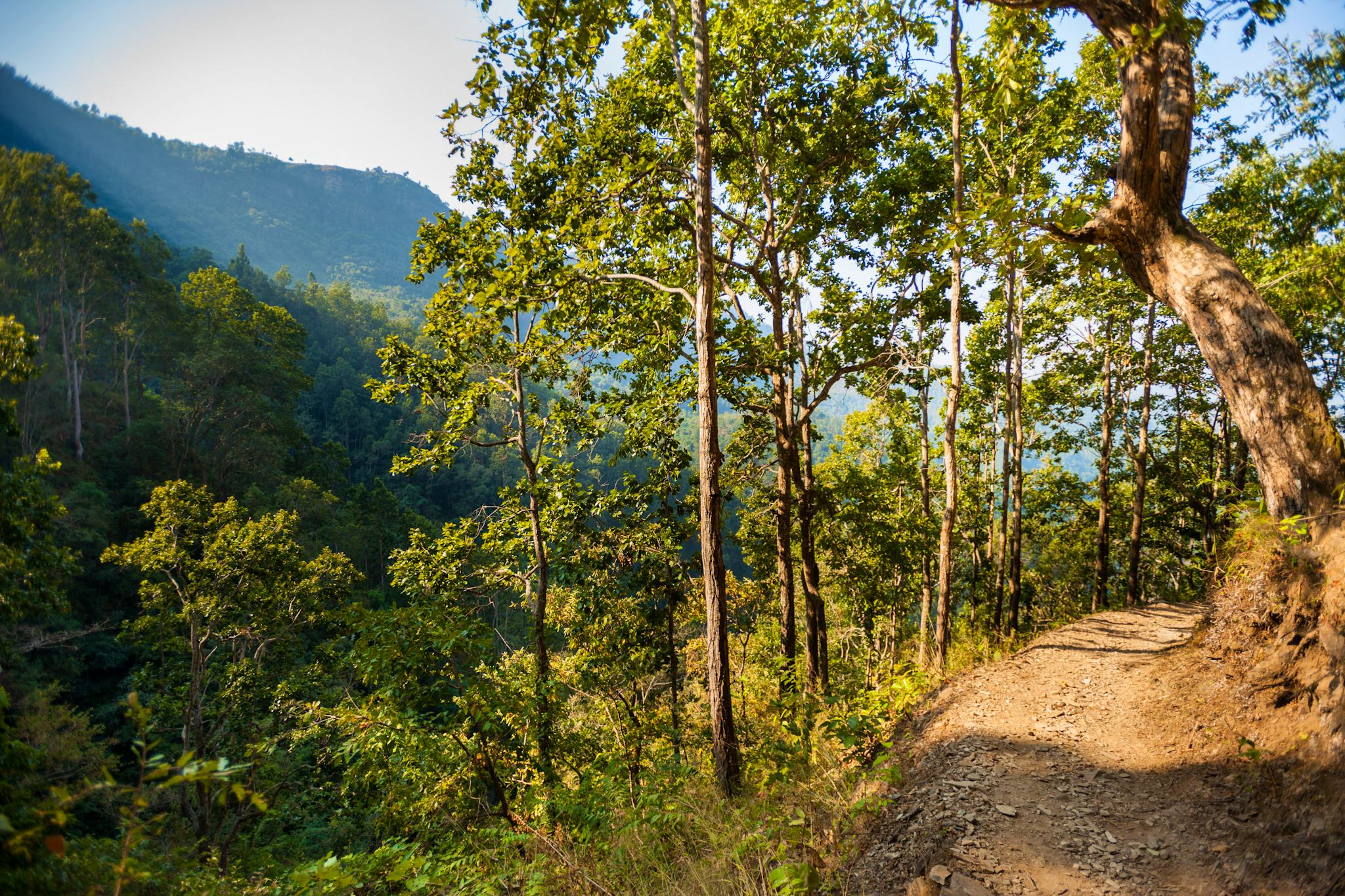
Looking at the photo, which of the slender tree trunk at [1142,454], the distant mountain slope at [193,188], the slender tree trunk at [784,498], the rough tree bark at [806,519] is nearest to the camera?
the slender tree trunk at [784,498]

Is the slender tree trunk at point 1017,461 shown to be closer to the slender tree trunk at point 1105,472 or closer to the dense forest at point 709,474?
the dense forest at point 709,474

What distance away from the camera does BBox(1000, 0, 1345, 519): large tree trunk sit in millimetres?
3812

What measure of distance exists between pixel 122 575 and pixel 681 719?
83.9 ft

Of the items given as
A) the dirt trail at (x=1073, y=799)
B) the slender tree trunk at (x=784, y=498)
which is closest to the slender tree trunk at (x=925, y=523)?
the slender tree trunk at (x=784, y=498)

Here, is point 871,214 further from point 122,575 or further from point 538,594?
point 122,575

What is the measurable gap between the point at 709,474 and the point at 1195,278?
424cm

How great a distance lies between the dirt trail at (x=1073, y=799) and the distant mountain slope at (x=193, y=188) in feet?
387

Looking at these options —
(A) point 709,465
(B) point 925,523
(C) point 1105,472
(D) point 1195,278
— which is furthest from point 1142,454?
(A) point 709,465

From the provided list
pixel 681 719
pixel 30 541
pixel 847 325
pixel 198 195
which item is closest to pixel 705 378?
pixel 847 325

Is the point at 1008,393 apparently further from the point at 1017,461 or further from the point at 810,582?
the point at 810,582

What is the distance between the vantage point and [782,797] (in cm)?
495

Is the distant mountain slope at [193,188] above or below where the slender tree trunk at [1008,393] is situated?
above

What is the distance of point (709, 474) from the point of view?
594 cm

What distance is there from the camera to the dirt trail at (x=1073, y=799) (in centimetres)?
328
